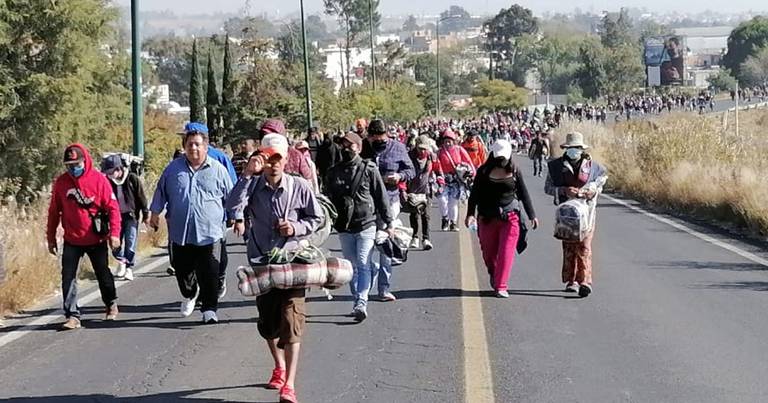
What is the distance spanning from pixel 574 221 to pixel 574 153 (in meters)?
0.73

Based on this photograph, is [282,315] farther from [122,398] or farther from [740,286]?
[740,286]

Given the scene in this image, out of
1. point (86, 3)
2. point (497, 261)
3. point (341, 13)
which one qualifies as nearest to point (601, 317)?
point (497, 261)

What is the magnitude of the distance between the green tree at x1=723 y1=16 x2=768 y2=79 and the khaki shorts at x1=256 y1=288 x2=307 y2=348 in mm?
149239

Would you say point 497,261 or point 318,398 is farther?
point 497,261

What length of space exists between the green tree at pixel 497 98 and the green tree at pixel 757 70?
40285 mm

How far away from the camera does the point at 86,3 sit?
3253 centimetres

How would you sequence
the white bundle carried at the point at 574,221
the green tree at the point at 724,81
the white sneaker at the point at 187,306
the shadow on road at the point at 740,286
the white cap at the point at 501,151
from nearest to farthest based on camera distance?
the white sneaker at the point at 187,306
the white bundle carried at the point at 574,221
the white cap at the point at 501,151
the shadow on road at the point at 740,286
the green tree at the point at 724,81

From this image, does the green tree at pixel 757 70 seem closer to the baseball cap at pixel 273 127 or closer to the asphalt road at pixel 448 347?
the asphalt road at pixel 448 347

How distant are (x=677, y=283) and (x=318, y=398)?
21.1 feet

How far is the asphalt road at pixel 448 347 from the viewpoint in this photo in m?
8.52

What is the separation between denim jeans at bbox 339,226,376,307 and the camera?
11.3 meters

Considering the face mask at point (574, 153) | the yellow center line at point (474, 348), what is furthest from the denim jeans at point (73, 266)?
the face mask at point (574, 153)

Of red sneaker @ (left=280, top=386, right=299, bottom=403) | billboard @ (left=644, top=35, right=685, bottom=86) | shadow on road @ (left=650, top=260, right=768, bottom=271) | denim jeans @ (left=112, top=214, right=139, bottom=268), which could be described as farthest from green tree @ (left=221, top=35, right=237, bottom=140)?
billboard @ (left=644, top=35, right=685, bottom=86)

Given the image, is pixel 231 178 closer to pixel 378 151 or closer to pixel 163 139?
pixel 378 151
